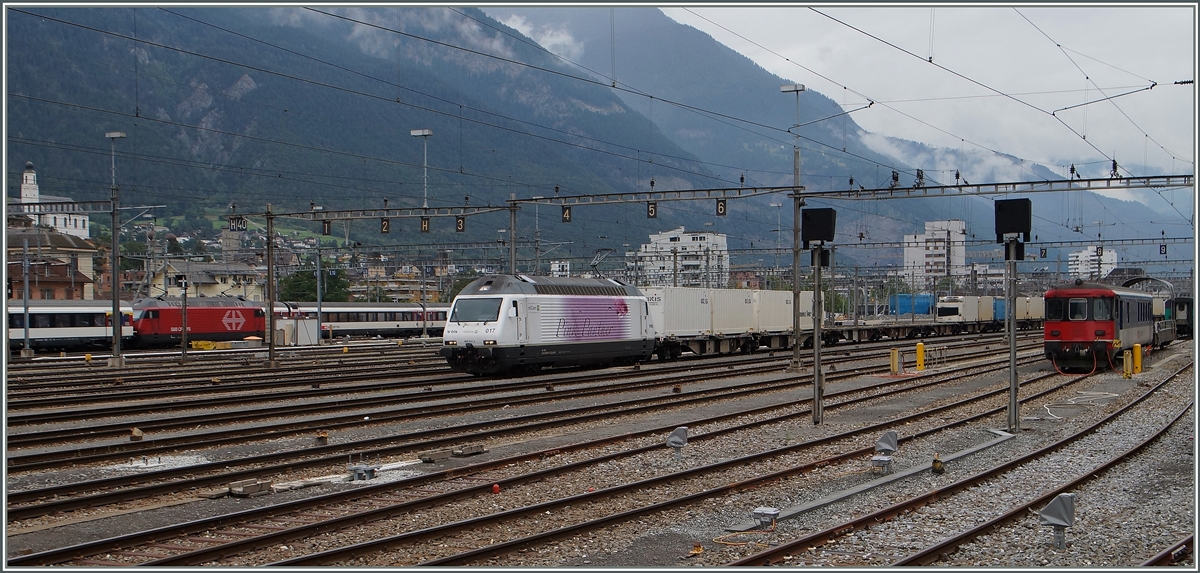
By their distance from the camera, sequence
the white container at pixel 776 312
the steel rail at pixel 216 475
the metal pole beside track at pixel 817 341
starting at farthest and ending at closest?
the white container at pixel 776 312 < the metal pole beside track at pixel 817 341 < the steel rail at pixel 216 475

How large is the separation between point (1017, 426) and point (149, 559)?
14020 millimetres

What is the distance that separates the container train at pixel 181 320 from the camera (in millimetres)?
46844

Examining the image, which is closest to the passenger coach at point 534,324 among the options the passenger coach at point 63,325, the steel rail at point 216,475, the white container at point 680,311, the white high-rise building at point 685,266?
the white container at point 680,311

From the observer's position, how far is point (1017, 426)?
17484 millimetres

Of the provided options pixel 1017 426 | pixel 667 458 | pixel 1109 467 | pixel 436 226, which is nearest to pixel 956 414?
pixel 1017 426

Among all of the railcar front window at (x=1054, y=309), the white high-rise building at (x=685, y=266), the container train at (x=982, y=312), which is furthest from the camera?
the container train at (x=982, y=312)

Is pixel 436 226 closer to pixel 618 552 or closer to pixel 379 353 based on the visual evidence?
pixel 379 353

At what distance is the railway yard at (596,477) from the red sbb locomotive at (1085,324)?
413 centimetres

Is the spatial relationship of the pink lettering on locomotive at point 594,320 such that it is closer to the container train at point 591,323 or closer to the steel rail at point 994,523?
the container train at point 591,323

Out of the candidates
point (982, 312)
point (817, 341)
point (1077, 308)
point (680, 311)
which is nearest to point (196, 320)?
point (680, 311)

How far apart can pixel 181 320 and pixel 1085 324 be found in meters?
43.9

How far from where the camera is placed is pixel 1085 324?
29.7 meters

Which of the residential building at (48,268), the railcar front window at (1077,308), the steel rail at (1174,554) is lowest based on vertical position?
the steel rail at (1174,554)

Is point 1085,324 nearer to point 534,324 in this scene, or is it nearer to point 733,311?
point 733,311
